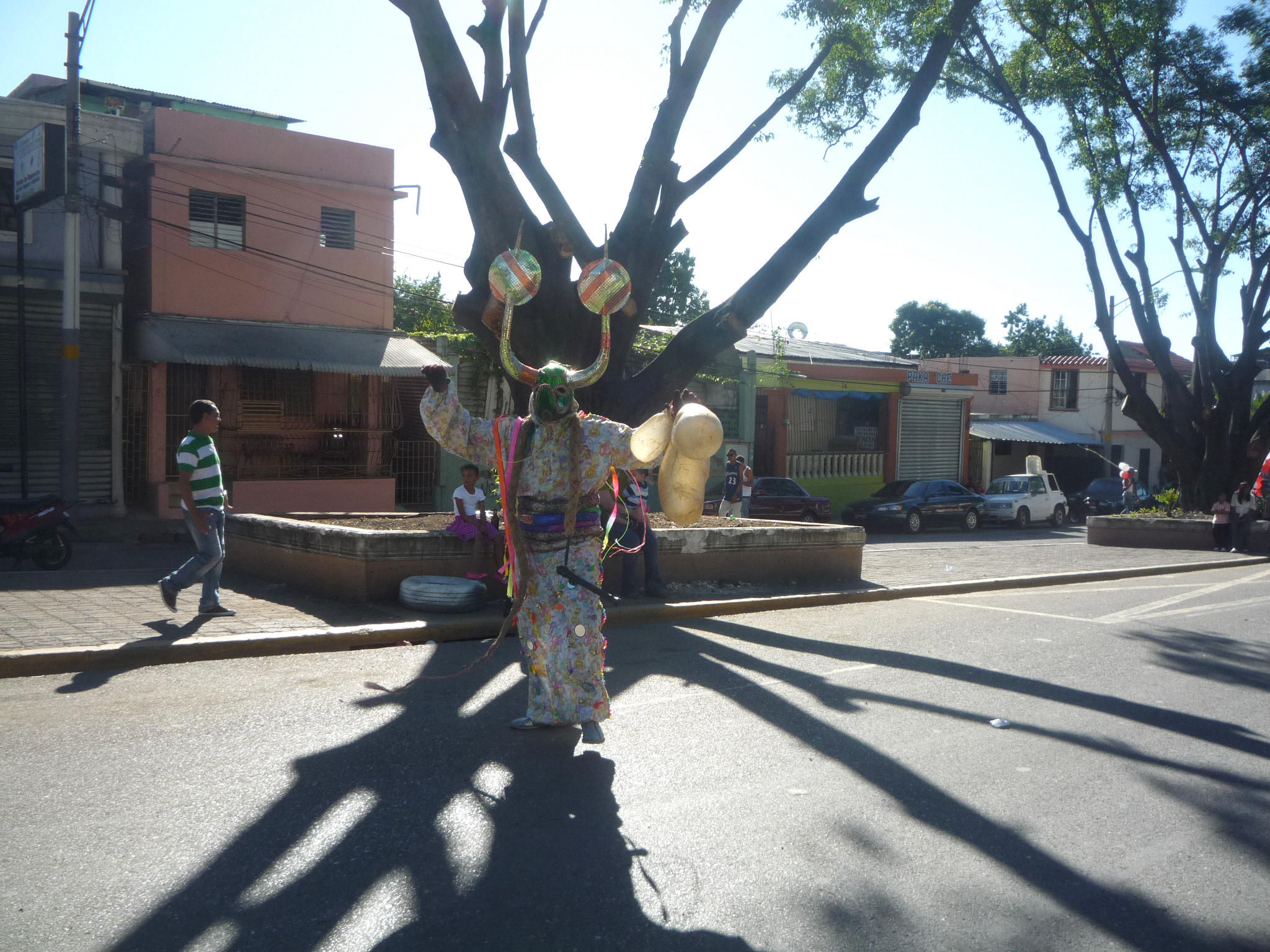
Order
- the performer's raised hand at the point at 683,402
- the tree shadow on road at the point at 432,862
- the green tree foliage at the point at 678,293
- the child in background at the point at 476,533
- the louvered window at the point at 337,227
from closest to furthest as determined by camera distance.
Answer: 1. the tree shadow on road at the point at 432,862
2. the performer's raised hand at the point at 683,402
3. the child in background at the point at 476,533
4. the louvered window at the point at 337,227
5. the green tree foliage at the point at 678,293

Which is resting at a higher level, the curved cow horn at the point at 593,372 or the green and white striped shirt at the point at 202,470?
the curved cow horn at the point at 593,372

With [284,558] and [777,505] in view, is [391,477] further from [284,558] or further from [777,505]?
[284,558]

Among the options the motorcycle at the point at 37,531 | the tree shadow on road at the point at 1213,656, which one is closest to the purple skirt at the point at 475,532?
the motorcycle at the point at 37,531

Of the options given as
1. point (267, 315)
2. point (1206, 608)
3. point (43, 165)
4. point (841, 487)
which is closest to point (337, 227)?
point (267, 315)

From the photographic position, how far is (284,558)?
10.3 metres

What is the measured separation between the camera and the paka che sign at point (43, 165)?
50.3ft

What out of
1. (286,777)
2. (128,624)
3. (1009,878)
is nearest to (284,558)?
(128,624)

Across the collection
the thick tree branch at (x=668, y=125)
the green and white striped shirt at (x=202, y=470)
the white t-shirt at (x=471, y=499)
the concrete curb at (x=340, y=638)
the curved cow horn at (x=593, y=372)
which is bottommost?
the concrete curb at (x=340, y=638)

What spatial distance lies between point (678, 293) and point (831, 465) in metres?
21.9

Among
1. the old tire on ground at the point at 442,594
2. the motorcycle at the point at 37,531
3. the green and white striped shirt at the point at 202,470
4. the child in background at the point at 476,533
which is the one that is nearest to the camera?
the green and white striped shirt at the point at 202,470

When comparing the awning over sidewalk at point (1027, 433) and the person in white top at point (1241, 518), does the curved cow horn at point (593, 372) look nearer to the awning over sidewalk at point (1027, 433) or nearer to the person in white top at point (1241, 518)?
the person in white top at point (1241, 518)

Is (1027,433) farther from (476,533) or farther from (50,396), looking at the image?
(476,533)

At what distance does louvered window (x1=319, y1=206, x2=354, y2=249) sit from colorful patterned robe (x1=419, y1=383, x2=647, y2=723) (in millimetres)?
16815

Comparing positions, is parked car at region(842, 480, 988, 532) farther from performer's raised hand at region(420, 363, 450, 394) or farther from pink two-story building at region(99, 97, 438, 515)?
performer's raised hand at region(420, 363, 450, 394)
